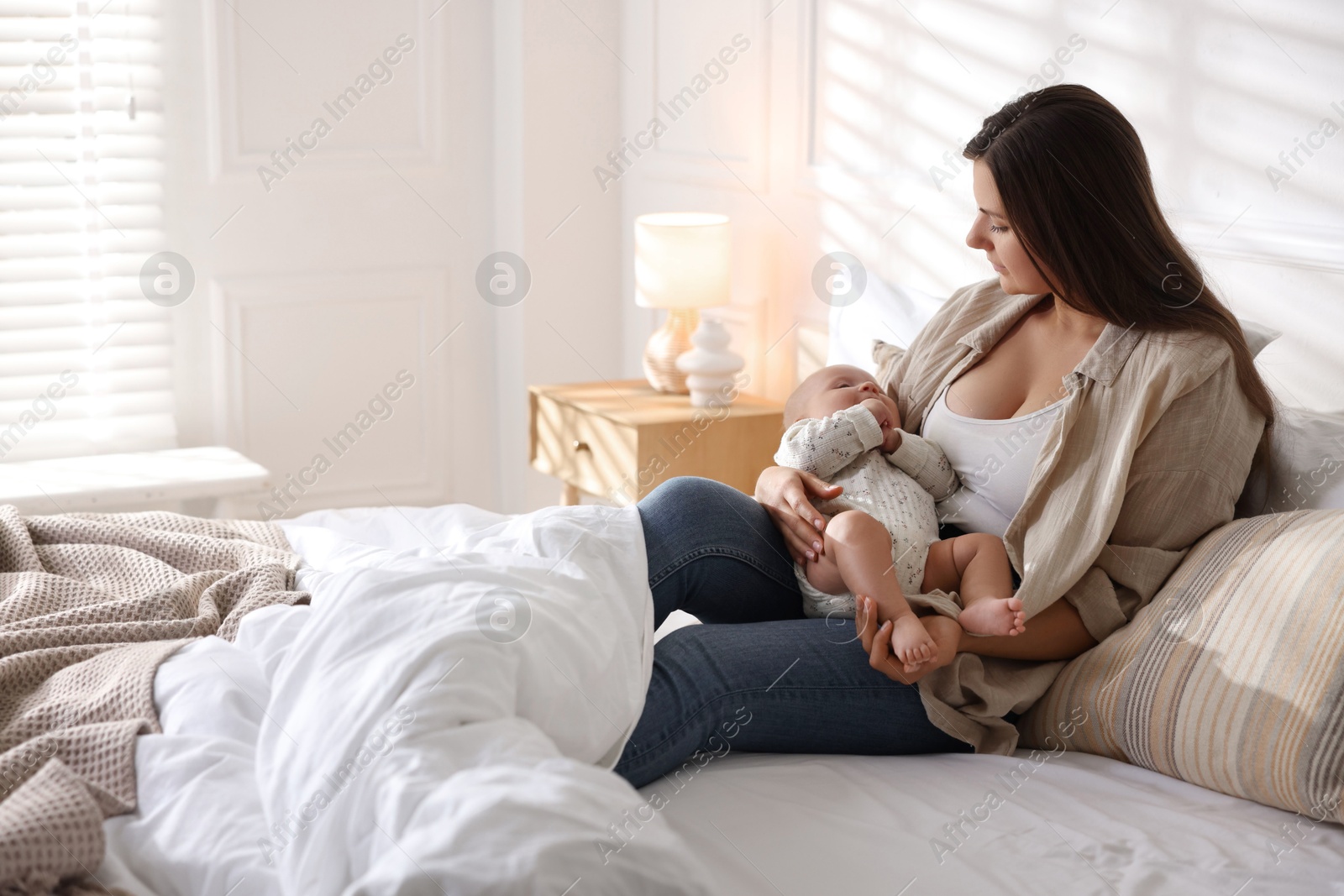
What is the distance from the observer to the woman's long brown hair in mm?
1533

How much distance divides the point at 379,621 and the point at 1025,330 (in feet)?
3.31

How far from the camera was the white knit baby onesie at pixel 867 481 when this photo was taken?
5.13 ft

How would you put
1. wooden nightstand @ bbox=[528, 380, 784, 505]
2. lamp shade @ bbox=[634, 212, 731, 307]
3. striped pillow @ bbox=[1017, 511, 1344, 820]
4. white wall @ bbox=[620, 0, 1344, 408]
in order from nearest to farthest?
striped pillow @ bbox=[1017, 511, 1344, 820] < white wall @ bbox=[620, 0, 1344, 408] < wooden nightstand @ bbox=[528, 380, 784, 505] < lamp shade @ bbox=[634, 212, 731, 307]

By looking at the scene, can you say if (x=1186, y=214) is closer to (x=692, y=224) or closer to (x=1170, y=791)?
(x=1170, y=791)

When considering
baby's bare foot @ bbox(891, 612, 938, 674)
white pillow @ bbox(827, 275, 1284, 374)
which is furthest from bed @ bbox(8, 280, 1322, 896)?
white pillow @ bbox(827, 275, 1284, 374)

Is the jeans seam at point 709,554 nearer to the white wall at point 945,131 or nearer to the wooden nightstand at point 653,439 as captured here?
the white wall at point 945,131

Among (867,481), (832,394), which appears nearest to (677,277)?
(832,394)

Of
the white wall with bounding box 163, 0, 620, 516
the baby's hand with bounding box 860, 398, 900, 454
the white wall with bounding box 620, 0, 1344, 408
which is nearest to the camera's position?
the baby's hand with bounding box 860, 398, 900, 454

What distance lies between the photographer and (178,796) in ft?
3.76

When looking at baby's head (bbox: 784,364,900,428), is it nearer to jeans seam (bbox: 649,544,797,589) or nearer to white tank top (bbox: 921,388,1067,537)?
white tank top (bbox: 921,388,1067,537)

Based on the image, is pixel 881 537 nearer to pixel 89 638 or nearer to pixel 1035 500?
pixel 1035 500

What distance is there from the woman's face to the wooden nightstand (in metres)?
1.25

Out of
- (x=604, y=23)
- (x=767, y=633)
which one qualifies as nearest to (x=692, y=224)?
(x=604, y=23)

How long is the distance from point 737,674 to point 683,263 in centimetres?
175
